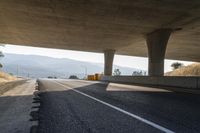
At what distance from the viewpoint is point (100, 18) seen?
31281mm

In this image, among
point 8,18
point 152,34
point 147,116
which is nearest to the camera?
point 147,116

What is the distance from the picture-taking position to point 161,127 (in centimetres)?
795

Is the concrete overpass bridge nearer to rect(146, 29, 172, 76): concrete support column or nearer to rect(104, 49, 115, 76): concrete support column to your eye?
rect(146, 29, 172, 76): concrete support column

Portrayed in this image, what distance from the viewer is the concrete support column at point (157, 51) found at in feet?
120

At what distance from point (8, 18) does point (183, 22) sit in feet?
56.7

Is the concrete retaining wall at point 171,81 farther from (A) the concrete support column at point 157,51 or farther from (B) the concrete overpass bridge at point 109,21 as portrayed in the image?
(B) the concrete overpass bridge at point 109,21

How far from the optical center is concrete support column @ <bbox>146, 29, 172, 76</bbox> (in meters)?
36.5

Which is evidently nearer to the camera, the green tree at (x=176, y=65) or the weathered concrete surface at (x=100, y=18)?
the weathered concrete surface at (x=100, y=18)

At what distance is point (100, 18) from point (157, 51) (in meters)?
9.01

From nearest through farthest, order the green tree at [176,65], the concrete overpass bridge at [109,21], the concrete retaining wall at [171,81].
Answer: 1. the concrete retaining wall at [171,81]
2. the concrete overpass bridge at [109,21]
3. the green tree at [176,65]

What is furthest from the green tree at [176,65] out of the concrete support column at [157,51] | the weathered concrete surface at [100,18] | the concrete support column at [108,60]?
the concrete support column at [157,51]

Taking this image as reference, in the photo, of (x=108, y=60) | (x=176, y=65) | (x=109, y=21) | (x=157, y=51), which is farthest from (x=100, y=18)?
(x=176, y=65)

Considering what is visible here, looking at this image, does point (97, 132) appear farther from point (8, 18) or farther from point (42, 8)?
point (8, 18)

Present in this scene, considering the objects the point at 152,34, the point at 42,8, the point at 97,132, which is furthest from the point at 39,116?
the point at 152,34
